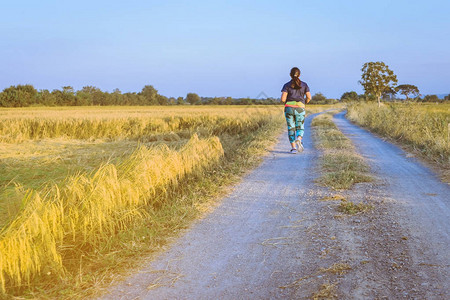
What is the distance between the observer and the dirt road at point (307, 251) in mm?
2969

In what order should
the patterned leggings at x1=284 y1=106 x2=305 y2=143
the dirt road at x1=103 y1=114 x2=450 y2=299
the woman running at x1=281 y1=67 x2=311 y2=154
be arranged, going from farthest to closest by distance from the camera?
the patterned leggings at x1=284 y1=106 x2=305 y2=143 < the woman running at x1=281 y1=67 x2=311 y2=154 < the dirt road at x1=103 y1=114 x2=450 y2=299

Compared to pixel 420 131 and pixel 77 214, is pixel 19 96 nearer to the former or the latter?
pixel 420 131

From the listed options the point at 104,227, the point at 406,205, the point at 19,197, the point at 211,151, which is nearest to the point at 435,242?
the point at 406,205

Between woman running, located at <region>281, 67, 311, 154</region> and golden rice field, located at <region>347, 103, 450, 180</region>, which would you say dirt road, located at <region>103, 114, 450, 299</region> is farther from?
woman running, located at <region>281, 67, 311, 154</region>

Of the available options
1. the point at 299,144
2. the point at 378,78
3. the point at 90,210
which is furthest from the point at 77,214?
the point at 378,78

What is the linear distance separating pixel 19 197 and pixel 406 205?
Answer: 497 cm

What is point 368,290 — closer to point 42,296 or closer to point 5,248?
point 42,296

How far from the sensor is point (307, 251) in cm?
367

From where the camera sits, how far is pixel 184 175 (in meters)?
6.98

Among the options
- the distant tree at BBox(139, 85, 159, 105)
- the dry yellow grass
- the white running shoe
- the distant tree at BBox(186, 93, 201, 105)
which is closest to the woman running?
the white running shoe

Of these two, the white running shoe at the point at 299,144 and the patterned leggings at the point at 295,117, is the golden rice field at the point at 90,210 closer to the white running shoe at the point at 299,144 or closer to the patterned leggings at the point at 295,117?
the patterned leggings at the point at 295,117

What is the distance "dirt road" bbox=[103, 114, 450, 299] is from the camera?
2.97 meters

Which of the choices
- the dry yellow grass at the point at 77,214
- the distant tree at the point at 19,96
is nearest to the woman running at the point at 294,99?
the dry yellow grass at the point at 77,214

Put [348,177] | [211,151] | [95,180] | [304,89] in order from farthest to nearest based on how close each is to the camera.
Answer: [304,89] < [211,151] < [348,177] < [95,180]
